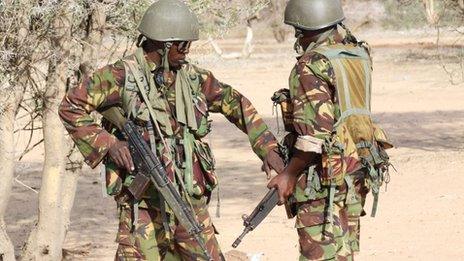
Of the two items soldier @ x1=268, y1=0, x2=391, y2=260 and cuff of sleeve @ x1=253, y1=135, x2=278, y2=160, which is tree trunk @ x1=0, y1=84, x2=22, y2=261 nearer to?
cuff of sleeve @ x1=253, y1=135, x2=278, y2=160

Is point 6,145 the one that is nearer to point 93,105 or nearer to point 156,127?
point 93,105

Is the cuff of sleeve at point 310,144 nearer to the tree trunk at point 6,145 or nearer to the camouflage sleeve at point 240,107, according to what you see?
the camouflage sleeve at point 240,107

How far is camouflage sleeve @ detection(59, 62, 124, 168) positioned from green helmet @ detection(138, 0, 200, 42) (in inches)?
8.7

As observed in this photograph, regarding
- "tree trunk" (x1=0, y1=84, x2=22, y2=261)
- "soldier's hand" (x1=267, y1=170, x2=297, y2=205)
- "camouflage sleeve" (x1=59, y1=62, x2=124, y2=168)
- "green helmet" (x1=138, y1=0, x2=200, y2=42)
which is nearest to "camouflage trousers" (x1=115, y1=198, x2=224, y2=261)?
"camouflage sleeve" (x1=59, y1=62, x2=124, y2=168)

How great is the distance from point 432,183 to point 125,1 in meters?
5.24

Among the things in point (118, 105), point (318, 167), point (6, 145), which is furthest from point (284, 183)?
point (6, 145)

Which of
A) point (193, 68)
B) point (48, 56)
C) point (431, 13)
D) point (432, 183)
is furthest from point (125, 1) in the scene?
point (431, 13)

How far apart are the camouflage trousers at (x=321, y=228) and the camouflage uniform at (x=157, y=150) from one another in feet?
1.28

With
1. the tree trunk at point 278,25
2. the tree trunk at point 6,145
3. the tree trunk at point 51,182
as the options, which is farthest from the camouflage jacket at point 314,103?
the tree trunk at point 278,25

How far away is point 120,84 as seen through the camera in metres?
5.75

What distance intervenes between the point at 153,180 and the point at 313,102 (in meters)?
0.82

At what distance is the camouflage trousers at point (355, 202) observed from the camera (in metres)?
5.76

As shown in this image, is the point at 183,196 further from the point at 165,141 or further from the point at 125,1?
the point at 125,1

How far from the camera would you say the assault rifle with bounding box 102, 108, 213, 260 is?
18.5 ft
